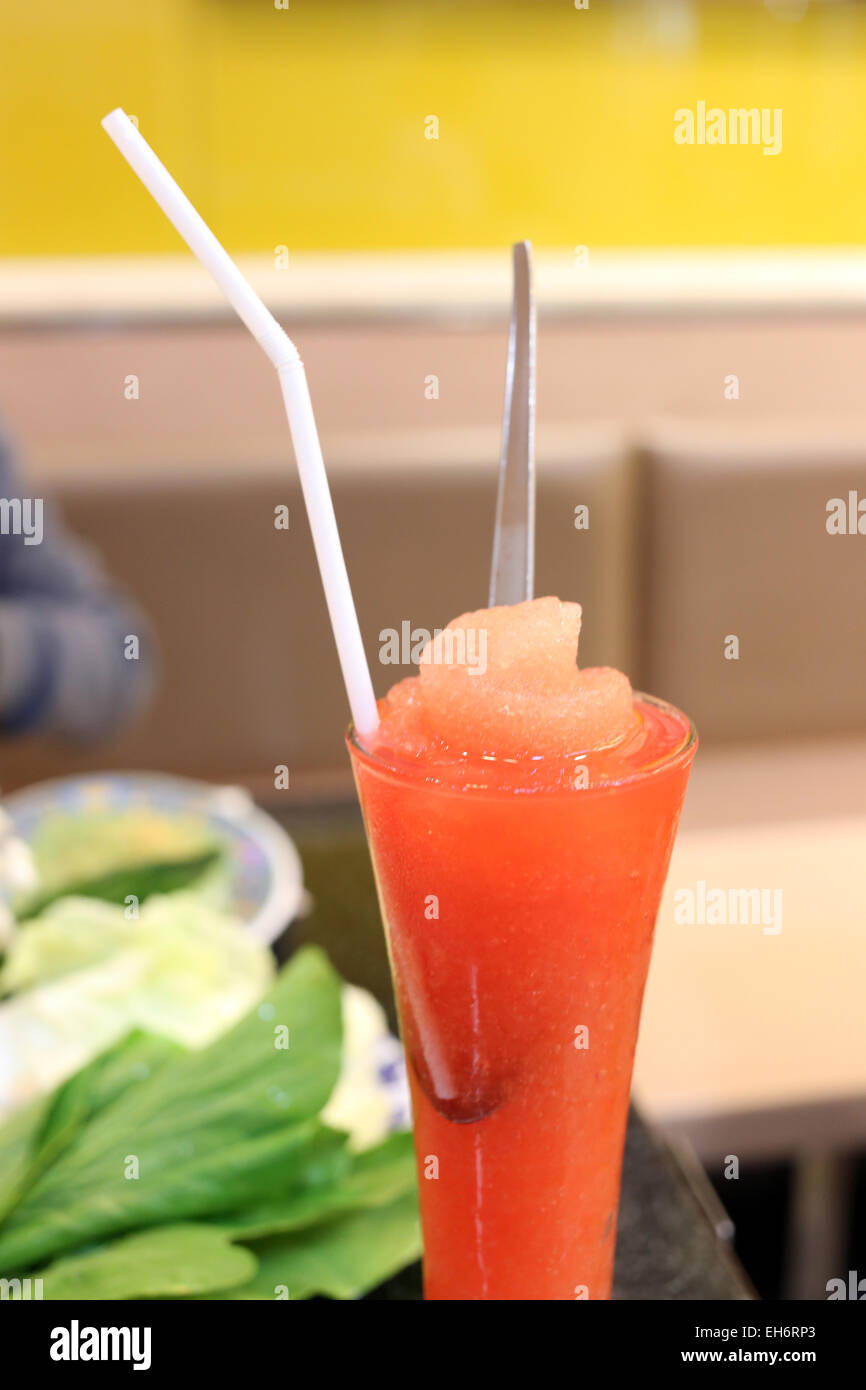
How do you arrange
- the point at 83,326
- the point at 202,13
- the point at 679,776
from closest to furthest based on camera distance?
the point at 679,776, the point at 202,13, the point at 83,326

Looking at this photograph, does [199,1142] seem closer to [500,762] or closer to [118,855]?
[500,762]

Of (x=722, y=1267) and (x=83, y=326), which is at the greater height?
(x=83, y=326)

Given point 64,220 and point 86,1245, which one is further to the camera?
point 64,220

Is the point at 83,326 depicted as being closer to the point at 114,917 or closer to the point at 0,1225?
the point at 114,917

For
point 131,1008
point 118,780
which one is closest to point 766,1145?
point 131,1008

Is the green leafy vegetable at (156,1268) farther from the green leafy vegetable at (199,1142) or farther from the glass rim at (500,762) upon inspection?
the glass rim at (500,762)

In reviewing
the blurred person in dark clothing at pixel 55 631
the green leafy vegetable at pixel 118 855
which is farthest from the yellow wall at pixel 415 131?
the green leafy vegetable at pixel 118 855
